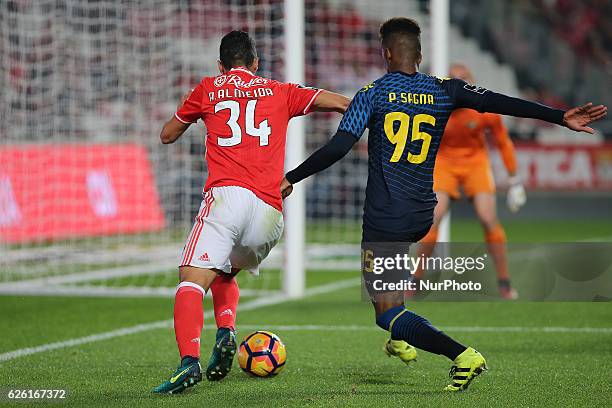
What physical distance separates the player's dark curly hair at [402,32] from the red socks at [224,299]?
1.60 m

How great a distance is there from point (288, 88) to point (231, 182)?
24.4 inches

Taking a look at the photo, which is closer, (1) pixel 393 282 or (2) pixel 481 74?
(1) pixel 393 282

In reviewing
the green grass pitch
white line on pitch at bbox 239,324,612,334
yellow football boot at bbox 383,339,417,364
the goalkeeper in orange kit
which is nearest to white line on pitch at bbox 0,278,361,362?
the green grass pitch

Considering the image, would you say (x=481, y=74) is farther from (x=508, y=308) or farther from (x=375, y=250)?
(x=375, y=250)

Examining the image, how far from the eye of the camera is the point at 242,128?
5.97 m

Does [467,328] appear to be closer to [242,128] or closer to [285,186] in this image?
[242,128]

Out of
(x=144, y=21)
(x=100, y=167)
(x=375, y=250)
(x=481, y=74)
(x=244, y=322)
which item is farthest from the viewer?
(x=481, y=74)

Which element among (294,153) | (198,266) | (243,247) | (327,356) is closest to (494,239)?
(294,153)

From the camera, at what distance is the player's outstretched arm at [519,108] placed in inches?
222

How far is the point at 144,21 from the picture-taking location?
13000 mm

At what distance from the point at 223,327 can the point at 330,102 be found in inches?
53.0

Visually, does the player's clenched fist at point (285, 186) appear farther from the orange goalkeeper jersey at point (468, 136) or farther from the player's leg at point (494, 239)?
the player's leg at point (494, 239)

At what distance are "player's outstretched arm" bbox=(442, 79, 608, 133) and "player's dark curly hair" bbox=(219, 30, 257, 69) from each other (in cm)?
104

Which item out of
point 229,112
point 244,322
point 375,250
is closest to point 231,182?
point 229,112
